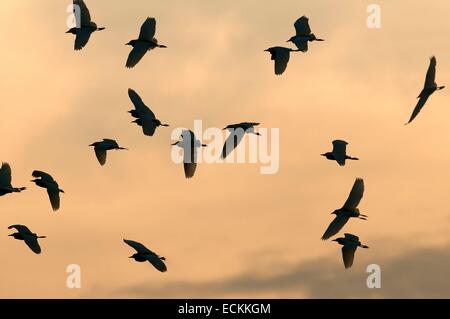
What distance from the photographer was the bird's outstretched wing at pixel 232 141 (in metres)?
78.3

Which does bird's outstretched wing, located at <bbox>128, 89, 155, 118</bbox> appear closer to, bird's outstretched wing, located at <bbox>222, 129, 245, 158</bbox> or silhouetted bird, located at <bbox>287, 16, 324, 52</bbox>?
bird's outstretched wing, located at <bbox>222, 129, 245, 158</bbox>

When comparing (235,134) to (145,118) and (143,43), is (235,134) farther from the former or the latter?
(143,43)

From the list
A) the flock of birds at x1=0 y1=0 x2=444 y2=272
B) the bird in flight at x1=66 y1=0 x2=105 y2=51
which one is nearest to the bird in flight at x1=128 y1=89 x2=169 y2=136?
the flock of birds at x1=0 y1=0 x2=444 y2=272

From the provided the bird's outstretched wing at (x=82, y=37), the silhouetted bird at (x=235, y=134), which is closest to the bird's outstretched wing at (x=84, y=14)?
the bird's outstretched wing at (x=82, y=37)

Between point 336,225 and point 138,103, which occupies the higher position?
point 138,103

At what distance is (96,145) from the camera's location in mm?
80188

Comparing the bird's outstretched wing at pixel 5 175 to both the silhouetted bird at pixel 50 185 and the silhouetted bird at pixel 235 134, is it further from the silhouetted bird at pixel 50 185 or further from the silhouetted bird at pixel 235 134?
the silhouetted bird at pixel 235 134

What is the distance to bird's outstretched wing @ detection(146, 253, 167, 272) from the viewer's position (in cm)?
7262

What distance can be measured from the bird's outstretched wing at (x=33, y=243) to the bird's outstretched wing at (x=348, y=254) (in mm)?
19314

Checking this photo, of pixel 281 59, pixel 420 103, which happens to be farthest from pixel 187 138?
pixel 420 103

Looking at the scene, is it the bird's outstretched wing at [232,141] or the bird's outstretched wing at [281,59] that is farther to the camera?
the bird's outstretched wing at [281,59]

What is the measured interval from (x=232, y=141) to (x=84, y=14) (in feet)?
40.7

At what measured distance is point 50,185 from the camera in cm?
7750
